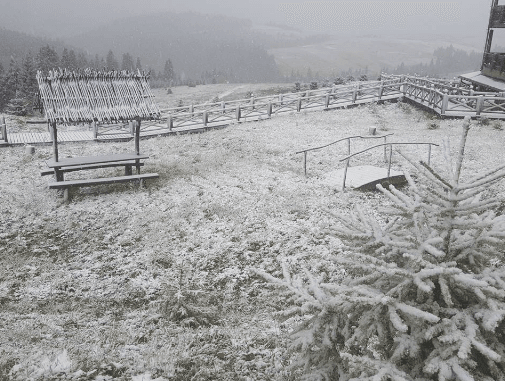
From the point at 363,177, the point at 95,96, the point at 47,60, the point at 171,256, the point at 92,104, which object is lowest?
the point at 171,256

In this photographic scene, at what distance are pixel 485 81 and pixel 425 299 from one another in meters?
29.4

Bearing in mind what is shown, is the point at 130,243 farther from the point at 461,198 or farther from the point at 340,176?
the point at 461,198

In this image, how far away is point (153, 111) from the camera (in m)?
15.3

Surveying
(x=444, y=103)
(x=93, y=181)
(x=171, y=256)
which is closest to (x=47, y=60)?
(x=93, y=181)

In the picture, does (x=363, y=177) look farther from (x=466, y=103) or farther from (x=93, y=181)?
(x=466, y=103)

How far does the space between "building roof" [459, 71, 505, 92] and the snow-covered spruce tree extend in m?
25.4

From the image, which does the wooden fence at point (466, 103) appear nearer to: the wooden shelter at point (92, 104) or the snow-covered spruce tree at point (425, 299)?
the wooden shelter at point (92, 104)

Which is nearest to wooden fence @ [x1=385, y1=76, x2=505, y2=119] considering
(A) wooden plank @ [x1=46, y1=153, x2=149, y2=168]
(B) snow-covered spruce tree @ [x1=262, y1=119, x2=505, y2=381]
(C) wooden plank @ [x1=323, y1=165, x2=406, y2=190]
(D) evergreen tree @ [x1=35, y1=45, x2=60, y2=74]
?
(C) wooden plank @ [x1=323, y1=165, x2=406, y2=190]

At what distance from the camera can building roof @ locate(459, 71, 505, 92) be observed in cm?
2519

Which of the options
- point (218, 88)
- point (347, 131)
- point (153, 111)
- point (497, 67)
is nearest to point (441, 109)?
point (347, 131)

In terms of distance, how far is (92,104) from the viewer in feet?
48.3

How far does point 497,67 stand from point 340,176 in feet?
64.5

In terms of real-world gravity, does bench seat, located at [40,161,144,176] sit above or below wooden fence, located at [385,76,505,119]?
below

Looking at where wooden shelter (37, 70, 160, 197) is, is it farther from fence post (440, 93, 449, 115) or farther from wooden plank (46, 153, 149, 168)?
fence post (440, 93, 449, 115)
